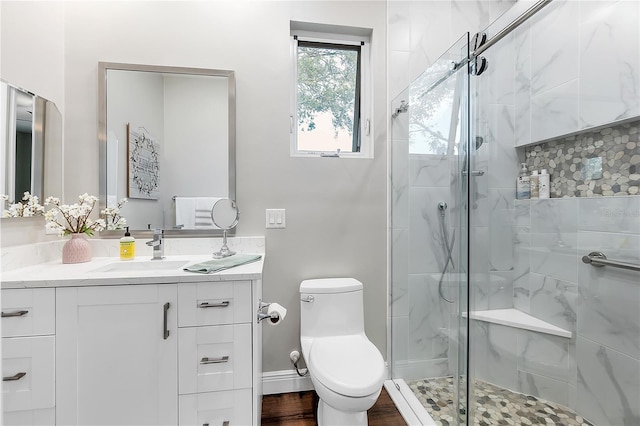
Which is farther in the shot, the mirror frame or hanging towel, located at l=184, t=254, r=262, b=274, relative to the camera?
the mirror frame

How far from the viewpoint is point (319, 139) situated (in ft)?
6.21

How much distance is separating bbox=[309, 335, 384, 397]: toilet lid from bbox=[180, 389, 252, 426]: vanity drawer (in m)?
0.32

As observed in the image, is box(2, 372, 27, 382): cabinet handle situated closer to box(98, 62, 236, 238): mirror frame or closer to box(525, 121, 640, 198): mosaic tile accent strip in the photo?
box(98, 62, 236, 238): mirror frame

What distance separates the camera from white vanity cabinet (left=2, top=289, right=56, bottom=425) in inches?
43.3

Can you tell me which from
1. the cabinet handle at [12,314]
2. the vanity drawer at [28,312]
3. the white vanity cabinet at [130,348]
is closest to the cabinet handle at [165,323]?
the white vanity cabinet at [130,348]

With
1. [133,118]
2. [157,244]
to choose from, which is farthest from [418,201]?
[133,118]

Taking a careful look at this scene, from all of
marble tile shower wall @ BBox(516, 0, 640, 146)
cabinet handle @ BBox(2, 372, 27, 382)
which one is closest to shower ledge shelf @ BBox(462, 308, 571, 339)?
marble tile shower wall @ BBox(516, 0, 640, 146)

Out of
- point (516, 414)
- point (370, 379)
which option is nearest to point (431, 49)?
point (370, 379)

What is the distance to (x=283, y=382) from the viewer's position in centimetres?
175

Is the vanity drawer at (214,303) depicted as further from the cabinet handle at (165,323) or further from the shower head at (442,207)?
the shower head at (442,207)

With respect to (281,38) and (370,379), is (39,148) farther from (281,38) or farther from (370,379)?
(370,379)

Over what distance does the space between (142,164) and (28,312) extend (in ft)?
2.83

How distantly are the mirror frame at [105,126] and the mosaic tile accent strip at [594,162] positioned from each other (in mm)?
1652

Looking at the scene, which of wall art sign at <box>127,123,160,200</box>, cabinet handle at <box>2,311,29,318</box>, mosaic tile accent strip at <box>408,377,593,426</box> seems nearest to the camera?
cabinet handle at <box>2,311,29,318</box>
